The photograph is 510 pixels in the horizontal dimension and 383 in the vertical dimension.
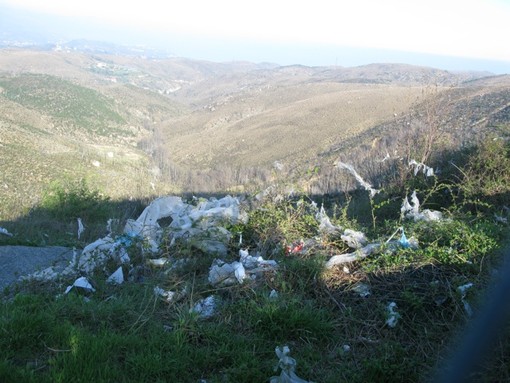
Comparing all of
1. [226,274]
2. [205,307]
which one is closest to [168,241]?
[226,274]

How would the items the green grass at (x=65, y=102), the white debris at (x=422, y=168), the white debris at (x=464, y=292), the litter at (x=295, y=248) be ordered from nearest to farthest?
the white debris at (x=464, y=292) → the litter at (x=295, y=248) → the white debris at (x=422, y=168) → the green grass at (x=65, y=102)

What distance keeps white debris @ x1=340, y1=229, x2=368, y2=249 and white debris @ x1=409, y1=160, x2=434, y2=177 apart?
15.0 feet

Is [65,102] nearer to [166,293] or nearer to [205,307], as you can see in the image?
[166,293]

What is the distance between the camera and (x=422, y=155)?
1072 cm

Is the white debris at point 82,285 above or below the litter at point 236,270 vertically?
below

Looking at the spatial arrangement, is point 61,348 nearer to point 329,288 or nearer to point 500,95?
point 329,288

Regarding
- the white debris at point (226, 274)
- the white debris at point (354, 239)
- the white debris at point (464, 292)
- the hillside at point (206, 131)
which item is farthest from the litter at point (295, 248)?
the hillside at point (206, 131)

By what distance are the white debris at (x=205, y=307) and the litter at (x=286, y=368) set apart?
0.78 meters

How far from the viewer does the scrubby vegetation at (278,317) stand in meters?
2.72

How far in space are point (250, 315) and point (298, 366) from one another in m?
0.64

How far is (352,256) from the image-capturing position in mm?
4066

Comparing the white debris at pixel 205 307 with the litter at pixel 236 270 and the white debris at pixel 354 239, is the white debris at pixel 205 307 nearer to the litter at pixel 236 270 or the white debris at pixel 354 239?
the litter at pixel 236 270

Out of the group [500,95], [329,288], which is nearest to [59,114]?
[500,95]

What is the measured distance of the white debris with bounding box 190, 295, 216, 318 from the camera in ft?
11.2
